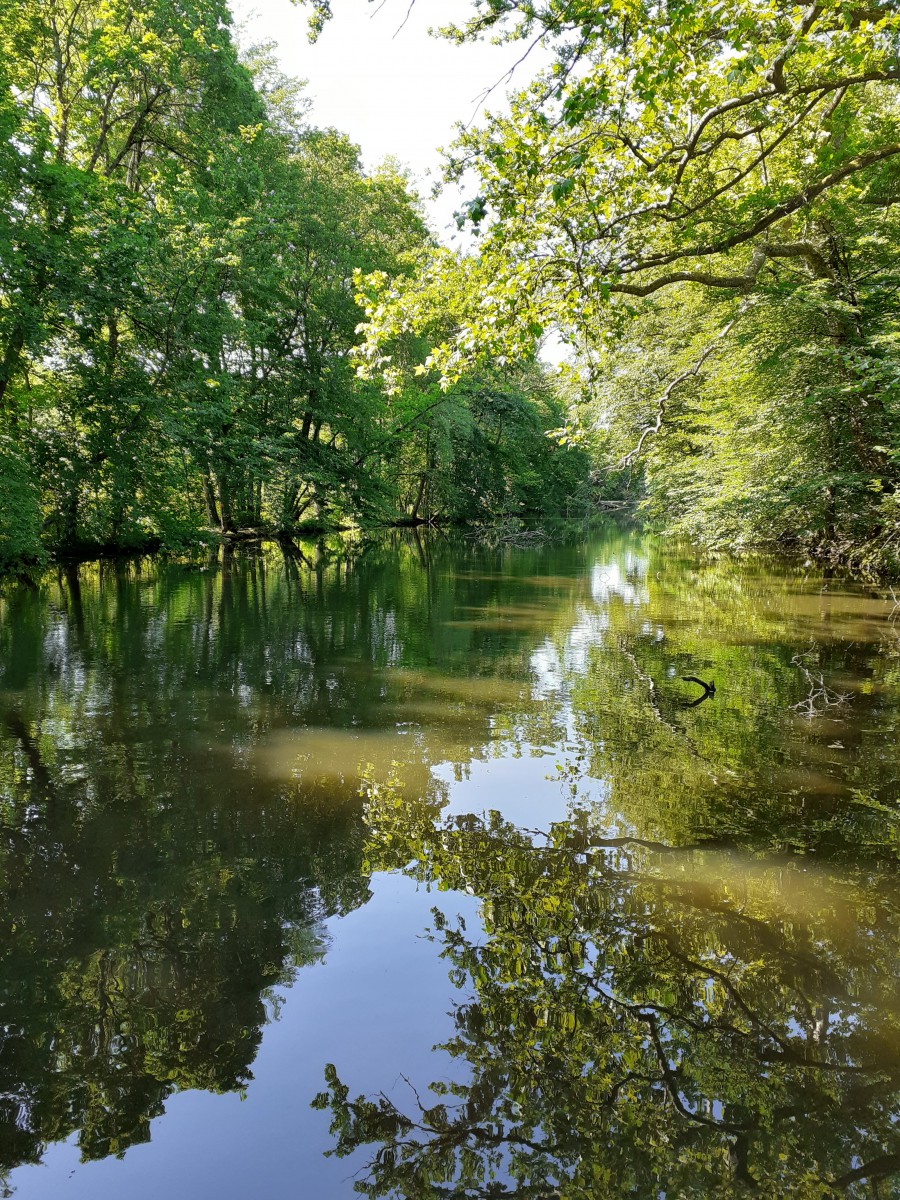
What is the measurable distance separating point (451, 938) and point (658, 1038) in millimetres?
991

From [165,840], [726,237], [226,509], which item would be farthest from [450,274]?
[226,509]

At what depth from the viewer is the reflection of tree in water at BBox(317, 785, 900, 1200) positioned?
84.5 inches

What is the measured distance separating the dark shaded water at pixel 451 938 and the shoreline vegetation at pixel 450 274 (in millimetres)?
4226

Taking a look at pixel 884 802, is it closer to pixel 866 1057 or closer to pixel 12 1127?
pixel 866 1057

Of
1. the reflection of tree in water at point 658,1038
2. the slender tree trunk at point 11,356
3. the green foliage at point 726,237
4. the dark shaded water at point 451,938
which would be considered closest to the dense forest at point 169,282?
the slender tree trunk at point 11,356

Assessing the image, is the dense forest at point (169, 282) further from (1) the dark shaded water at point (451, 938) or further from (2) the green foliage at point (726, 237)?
(1) the dark shaded water at point (451, 938)

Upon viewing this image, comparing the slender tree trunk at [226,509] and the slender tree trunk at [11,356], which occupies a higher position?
the slender tree trunk at [11,356]

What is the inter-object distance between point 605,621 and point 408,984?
876 cm

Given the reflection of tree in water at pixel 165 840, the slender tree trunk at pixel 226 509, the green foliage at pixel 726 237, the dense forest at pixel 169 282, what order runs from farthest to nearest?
1. the slender tree trunk at pixel 226 509
2. the dense forest at pixel 169 282
3. the green foliage at pixel 726 237
4. the reflection of tree in water at pixel 165 840

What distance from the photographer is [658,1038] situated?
263 centimetres

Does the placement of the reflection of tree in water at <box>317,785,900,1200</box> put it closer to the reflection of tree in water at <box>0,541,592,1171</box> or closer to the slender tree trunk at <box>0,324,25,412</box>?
the reflection of tree in water at <box>0,541,592,1171</box>

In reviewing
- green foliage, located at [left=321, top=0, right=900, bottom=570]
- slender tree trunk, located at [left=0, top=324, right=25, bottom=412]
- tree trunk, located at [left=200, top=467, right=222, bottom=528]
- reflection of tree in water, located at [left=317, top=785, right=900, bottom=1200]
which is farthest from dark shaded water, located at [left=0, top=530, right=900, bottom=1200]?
tree trunk, located at [left=200, top=467, right=222, bottom=528]

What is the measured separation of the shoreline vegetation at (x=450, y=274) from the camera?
23.9ft

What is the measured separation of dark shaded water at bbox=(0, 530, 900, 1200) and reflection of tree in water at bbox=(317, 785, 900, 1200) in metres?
0.01
